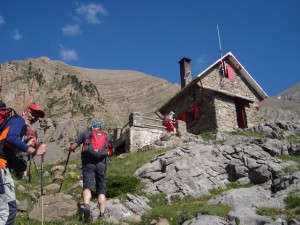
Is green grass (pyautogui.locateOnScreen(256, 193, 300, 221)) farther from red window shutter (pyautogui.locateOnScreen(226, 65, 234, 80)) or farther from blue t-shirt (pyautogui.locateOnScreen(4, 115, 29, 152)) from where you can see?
red window shutter (pyautogui.locateOnScreen(226, 65, 234, 80))

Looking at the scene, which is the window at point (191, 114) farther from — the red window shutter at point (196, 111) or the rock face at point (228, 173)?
the rock face at point (228, 173)

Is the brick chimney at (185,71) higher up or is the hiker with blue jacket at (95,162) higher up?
the brick chimney at (185,71)

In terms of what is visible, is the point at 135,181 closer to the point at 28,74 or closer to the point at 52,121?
the point at 52,121

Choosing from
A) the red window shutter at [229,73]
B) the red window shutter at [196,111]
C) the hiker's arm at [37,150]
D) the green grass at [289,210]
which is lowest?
the green grass at [289,210]

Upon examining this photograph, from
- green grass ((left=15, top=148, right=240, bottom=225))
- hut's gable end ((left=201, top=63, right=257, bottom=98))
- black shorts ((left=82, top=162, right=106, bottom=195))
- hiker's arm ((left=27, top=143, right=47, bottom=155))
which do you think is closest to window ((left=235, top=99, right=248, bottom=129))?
hut's gable end ((left=201, top=63, right=257, bottom=98))

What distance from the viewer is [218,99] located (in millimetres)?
26609

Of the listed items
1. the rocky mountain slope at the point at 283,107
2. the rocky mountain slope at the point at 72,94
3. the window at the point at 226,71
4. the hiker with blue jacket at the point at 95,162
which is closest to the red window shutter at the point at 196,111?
the window at the point at 226,71

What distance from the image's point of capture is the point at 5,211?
18.0 feet

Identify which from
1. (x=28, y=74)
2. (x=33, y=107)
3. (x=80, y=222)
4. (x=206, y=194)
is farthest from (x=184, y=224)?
(x=28, y=74)

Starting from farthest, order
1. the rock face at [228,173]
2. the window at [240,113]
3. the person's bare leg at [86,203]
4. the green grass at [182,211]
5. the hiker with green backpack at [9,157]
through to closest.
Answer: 1. the window at [240,113]
2. the rock face at [228,173]
3. the green grass at [182,211]
4. the person's bare leg at [86,203]
5. the hiker with green backpack at [9,157]

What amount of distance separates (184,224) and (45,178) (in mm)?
8776

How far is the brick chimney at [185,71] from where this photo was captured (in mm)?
31781

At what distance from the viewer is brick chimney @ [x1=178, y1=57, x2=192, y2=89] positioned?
3178cm

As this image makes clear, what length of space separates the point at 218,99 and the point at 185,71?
625 cm
